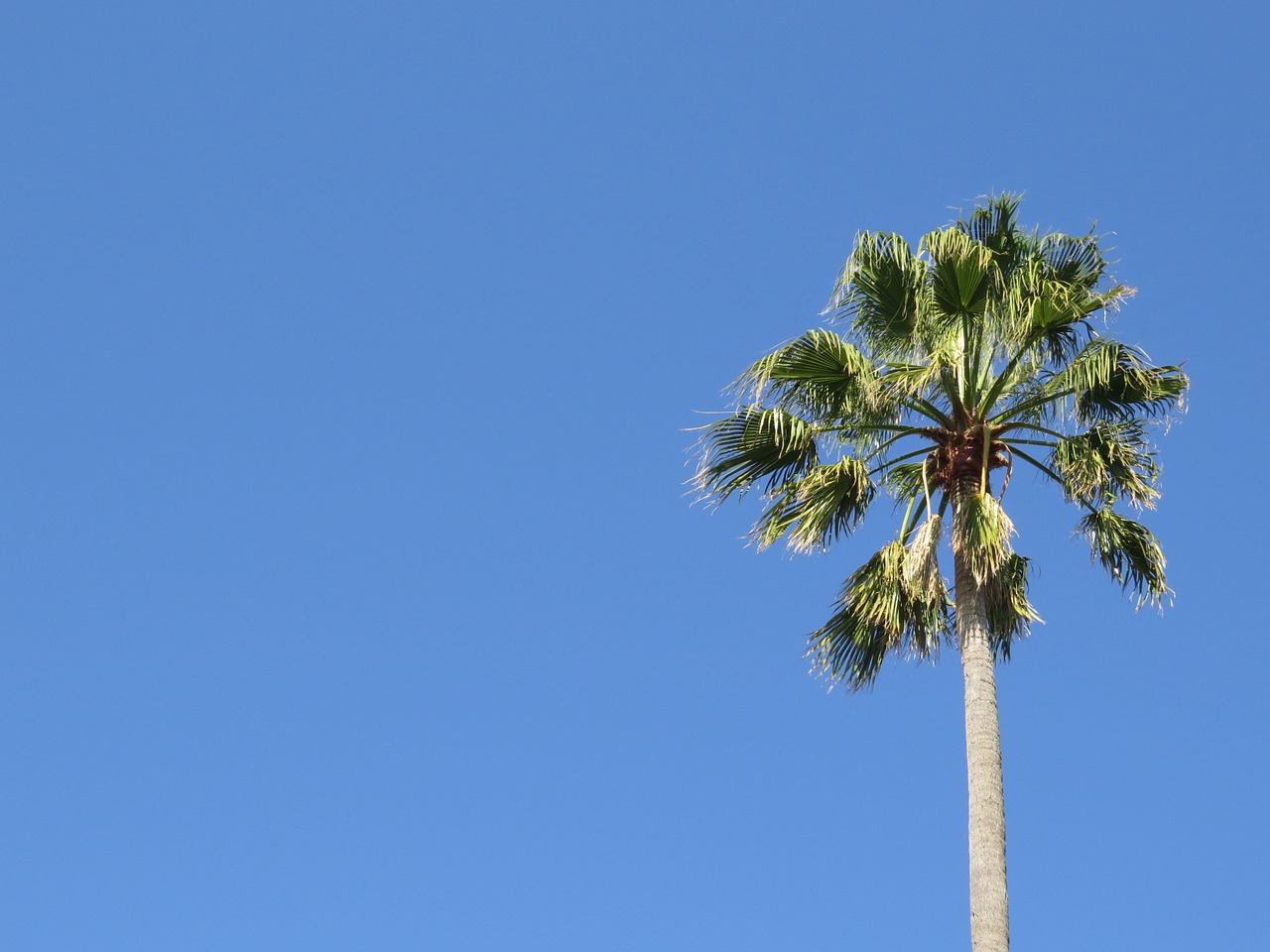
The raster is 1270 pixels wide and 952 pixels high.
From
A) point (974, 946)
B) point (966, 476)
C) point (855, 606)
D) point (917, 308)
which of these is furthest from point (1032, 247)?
point (974, 946)

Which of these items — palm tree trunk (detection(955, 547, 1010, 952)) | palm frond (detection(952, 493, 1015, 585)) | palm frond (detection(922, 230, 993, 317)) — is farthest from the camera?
palm frond (detection(922, 230, 993, 317))

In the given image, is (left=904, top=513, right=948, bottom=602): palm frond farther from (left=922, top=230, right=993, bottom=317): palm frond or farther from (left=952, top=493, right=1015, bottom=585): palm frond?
(left=922, top=230, right=993, bottom=317): palm frond

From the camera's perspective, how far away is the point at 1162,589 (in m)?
15.2

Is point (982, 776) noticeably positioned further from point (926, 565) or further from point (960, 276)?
point (960, 276)

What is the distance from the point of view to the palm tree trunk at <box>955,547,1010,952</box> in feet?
41.3

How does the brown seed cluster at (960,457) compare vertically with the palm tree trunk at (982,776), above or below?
above

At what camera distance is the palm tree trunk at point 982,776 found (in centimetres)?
1260

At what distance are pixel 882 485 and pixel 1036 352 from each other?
1.73 meters

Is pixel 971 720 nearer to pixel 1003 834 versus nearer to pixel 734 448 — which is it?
pixel 1003 834

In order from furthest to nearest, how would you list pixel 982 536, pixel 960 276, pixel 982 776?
pixel 960 276 < pixel 982 536 < pixel 982 776

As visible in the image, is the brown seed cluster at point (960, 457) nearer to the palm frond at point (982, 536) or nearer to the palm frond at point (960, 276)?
the palm frond at point (982, 536)

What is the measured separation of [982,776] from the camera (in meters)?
13.2

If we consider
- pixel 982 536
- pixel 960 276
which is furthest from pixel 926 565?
pixel 960 276

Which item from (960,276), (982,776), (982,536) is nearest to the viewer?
(982,776)
